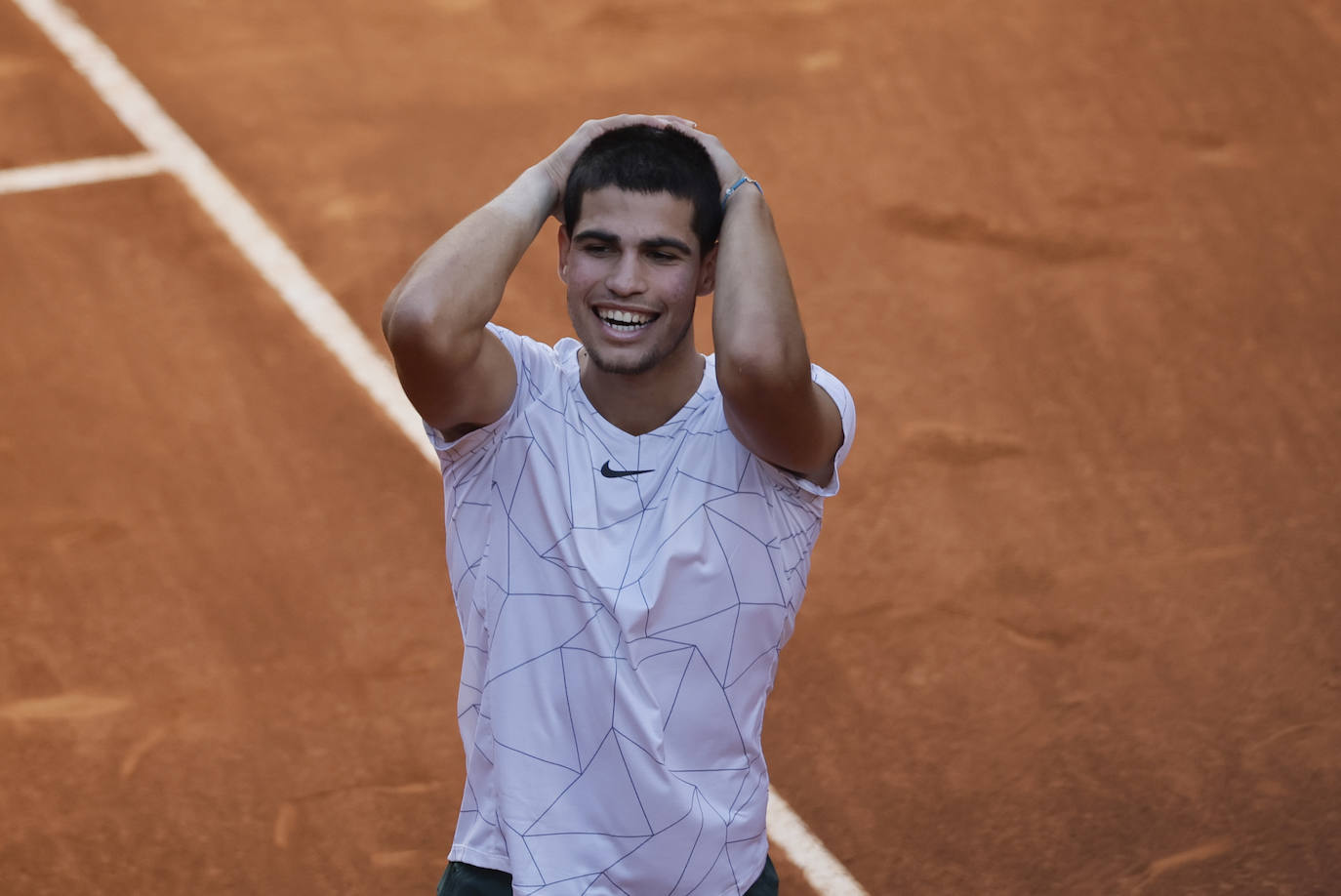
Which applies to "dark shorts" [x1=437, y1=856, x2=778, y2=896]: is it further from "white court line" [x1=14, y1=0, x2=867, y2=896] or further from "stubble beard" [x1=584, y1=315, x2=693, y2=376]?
"white court line" [x1=14, y1=0, x2=867, y2=896]

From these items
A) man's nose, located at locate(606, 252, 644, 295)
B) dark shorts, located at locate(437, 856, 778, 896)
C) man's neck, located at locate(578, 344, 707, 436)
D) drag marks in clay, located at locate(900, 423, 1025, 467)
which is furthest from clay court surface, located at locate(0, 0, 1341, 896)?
man's nose, located at locate(606, 252, 644, 295)

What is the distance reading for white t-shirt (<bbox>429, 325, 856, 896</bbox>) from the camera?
252 centimetres

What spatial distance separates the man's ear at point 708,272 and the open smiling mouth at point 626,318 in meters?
0.17

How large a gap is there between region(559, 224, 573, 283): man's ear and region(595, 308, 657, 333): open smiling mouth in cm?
11

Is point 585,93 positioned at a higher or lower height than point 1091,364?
higher

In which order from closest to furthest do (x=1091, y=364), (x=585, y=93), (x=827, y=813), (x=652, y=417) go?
(x=652, y=417) → (x=827, y=813) → (x=1091, y=364) → (x=585, y=93)

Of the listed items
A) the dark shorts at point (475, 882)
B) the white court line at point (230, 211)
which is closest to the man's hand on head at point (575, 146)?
the dark shorts at point (475, 882)

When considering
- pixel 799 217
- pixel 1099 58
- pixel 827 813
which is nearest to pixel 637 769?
pixel 827 813

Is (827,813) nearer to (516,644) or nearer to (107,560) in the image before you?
(516,644)

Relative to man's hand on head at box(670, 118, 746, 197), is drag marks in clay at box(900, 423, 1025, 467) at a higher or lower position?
lower

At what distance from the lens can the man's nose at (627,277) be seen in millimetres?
2604

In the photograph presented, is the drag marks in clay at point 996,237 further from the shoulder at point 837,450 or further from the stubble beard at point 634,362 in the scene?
the stubble beard at point 634,362

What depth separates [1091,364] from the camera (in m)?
6.07

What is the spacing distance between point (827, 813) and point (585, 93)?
412cm
